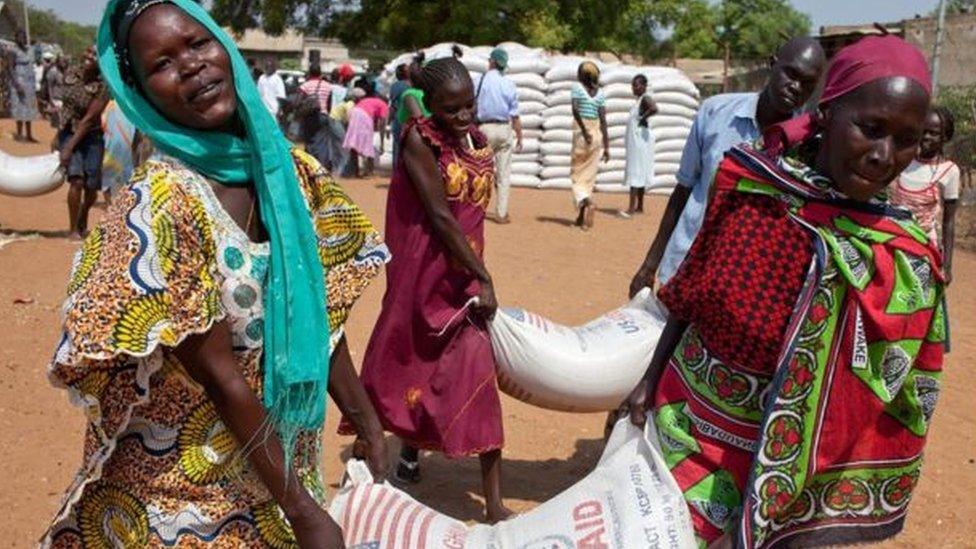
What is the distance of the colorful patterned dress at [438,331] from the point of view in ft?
11.1

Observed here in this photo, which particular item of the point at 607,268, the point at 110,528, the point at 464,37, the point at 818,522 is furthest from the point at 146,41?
the point at 464,37

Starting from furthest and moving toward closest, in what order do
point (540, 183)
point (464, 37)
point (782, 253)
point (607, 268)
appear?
1. point (464, 37)
2. point (540, 183)
3. point (607, 268)
4. point (782, 253)

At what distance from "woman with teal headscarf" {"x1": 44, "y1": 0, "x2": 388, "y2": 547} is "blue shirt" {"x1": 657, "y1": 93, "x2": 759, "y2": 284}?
1.91 metres

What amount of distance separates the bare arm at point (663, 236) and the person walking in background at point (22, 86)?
15388 millimetres

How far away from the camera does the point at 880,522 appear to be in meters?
1.86

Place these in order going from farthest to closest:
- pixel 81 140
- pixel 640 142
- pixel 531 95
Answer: pixel 531 95 < pixel 640 142 < pixel 81 140

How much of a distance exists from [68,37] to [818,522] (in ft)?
233

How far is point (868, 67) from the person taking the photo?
170 centimetres

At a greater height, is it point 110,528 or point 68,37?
point 110,528

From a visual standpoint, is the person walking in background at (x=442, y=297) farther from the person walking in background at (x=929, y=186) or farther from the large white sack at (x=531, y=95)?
the large white sack at (x=531, y=95)

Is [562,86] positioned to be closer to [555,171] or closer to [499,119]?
[555,171]

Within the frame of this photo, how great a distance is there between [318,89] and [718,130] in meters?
10.8

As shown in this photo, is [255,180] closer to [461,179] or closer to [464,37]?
Answer: [461,179]

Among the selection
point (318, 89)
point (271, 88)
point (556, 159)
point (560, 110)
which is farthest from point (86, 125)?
point (271, 88)
